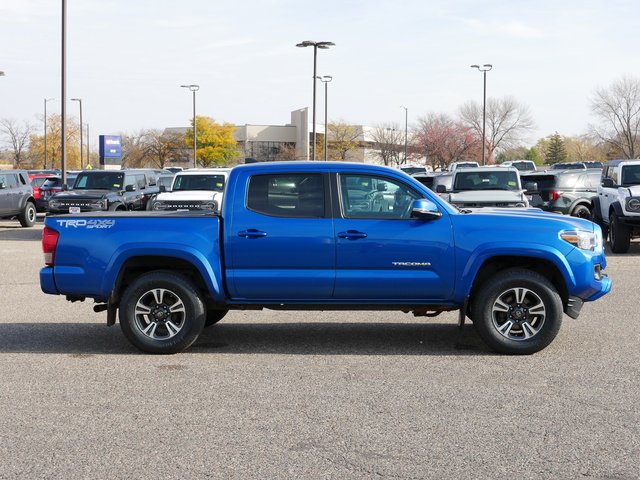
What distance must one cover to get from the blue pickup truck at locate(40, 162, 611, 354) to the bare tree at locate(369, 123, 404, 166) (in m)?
74.4

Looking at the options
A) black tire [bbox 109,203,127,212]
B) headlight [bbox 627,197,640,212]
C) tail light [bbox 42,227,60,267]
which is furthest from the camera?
black tire [bbox 109,203,127,212]

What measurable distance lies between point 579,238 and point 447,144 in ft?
241

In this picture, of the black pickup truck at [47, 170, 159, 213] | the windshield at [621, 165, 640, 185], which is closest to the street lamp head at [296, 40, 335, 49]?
the black pickup truck at [47, 170, 159, 213]

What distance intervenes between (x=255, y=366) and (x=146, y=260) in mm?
1511

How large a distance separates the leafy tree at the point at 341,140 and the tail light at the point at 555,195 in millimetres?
60942

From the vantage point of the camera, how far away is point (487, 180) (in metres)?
19.1

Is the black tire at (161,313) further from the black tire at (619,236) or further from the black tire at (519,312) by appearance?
the black tire at (619,236)

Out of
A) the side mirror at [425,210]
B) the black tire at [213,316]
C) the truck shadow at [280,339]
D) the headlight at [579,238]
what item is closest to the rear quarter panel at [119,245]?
the truck shadow at [280,339]

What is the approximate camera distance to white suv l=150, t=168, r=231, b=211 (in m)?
19.3

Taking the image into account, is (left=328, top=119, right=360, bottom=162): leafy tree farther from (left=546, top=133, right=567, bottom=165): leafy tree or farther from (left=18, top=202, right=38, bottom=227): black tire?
(left=18, top=202, right=38, bottom=227): black tire

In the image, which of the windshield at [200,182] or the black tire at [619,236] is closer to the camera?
the black tire at [619,236]

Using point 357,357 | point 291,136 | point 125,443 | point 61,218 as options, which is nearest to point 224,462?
point 125,443

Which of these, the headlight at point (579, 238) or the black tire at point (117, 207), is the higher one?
the headlight at point (579, 238)

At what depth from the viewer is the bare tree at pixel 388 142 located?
83312mm
